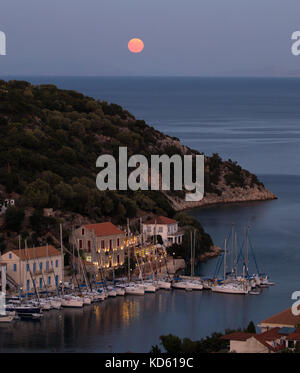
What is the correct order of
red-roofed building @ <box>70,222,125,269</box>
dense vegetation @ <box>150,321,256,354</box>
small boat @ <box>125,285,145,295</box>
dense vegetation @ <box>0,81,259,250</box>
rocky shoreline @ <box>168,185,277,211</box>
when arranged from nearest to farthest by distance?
dense vegetation @ <box>150,321,256,354</box> < small boat @ <box>125,285,145,295</box> < red-roofed building @ <box>70,222,125,269</box> < dense vegetation @ <box>0,81,259,250</box> < rocky shoreline @ <box>168,185,277,211</box>

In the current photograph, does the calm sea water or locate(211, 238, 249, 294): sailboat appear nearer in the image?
the calm sea water

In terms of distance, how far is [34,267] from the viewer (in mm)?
41500

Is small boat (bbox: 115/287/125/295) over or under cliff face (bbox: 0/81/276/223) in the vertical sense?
under

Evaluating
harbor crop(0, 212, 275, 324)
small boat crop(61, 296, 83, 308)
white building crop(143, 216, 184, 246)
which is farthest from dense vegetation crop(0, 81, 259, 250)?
small boat crop(61, 296, 83, 308)

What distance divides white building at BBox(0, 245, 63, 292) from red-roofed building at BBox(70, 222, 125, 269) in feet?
11.7

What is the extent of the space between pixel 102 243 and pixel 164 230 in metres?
6.12

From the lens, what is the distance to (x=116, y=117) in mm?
85750

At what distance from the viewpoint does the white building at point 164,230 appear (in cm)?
5228

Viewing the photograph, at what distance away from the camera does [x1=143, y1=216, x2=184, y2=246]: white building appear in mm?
52281

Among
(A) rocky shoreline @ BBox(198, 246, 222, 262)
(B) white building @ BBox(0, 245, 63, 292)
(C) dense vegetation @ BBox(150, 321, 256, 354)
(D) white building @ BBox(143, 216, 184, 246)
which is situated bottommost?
(C) dense vegetation @ BBox(150, 321, 256, 354)

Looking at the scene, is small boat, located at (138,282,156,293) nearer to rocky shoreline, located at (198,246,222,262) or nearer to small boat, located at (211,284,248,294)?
small boat, located at (211,284,248,294)

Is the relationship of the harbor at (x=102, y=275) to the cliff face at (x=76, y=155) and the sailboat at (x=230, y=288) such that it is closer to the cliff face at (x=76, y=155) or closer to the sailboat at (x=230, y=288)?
the sailboat at (x=230, y=288)

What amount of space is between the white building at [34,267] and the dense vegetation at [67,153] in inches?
195

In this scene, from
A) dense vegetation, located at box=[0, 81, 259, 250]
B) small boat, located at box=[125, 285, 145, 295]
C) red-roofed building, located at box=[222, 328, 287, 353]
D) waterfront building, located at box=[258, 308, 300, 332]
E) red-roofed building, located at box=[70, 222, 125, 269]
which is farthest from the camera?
dense vegetation, located at box=[0, 81, 259, 250]
